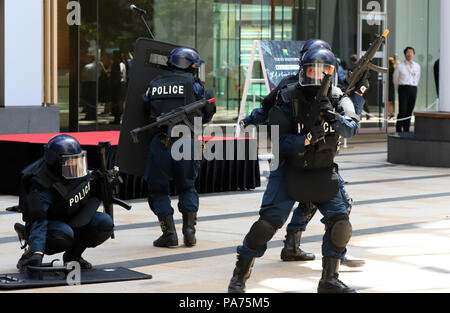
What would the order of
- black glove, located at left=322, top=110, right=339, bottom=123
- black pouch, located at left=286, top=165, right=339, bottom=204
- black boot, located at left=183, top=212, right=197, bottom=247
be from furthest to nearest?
black boot, located at left=183, top=212, right=197, bottom=247
black pouch, located at left=286, top=165, right=339, bottom=204
black glove, located at left=322, top=110, right=339, bottom=123

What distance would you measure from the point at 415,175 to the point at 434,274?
7131mm

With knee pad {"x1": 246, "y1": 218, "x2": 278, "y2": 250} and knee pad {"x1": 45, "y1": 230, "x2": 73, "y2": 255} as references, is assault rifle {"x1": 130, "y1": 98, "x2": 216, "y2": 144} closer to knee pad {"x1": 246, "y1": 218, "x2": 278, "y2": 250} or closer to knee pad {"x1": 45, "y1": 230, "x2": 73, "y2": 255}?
knee pad {"x1": 45, "y1": 230, "x2": 73, "y2": 255}

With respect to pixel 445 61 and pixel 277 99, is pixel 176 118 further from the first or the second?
pixel 445 61

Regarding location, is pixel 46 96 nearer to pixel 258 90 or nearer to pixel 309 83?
pixel 258 90

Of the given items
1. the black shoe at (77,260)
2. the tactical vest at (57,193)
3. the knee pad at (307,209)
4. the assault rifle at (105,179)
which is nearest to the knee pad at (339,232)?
the knee pad at (307,209)

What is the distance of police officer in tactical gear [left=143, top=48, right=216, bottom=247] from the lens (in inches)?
313

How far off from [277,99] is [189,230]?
6.97 ft

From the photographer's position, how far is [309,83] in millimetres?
6016

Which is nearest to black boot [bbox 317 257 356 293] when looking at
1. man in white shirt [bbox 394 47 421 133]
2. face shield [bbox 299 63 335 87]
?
face shield [bbox 299 63 335 87]

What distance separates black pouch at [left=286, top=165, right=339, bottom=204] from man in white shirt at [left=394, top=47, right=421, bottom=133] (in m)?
13.2

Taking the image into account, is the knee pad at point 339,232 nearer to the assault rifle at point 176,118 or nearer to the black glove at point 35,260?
the black glove at point 35,260

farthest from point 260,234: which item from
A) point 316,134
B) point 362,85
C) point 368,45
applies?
point 368,45

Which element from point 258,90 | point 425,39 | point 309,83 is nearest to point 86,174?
point 309,83

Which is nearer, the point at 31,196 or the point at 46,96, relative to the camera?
the point at 31,196
